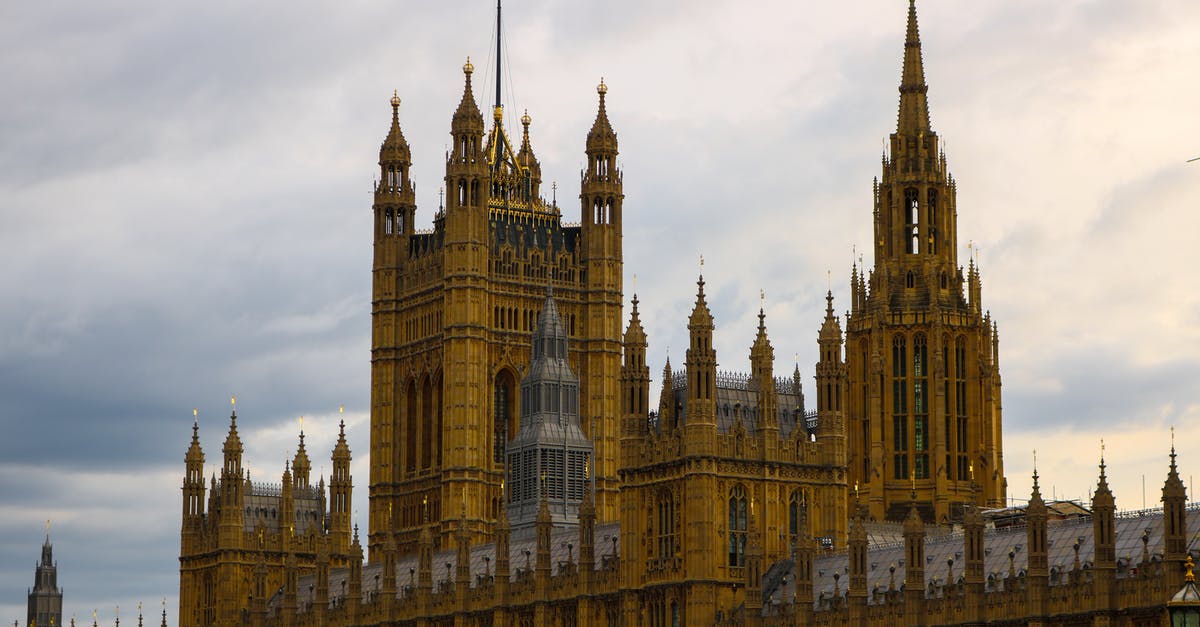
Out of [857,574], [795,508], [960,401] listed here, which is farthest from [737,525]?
[960,401]

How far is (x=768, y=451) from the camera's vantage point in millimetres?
149625

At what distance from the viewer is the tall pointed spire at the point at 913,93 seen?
191m

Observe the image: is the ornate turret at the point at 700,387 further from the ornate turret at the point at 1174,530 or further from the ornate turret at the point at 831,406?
the ornate turret at the point at 1174,530

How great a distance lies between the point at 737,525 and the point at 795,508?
3.87 meters

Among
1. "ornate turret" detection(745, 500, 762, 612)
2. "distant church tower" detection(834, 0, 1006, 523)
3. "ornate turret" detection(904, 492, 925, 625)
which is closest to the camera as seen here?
"ornate turret" detection(904, 492, 925, 625)

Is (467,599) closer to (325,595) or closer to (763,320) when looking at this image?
(325,595)

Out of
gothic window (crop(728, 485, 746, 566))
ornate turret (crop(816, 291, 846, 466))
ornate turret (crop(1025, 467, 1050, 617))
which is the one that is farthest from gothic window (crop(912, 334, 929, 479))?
ornate turret (crop(1025, 467, 1050, 617))

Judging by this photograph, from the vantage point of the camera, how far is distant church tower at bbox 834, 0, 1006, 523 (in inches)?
7279

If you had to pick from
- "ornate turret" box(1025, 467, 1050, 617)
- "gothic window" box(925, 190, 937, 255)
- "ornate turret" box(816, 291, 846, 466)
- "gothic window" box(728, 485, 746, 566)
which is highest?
"gothic window" box(925, 190, 937, 255)

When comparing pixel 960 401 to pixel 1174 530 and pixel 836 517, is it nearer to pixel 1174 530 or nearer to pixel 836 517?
pixel 836 517

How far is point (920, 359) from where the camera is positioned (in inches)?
7362

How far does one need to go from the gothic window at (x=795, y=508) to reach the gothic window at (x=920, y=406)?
3545 centimetres

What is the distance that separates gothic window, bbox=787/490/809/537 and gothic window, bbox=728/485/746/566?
2773mm

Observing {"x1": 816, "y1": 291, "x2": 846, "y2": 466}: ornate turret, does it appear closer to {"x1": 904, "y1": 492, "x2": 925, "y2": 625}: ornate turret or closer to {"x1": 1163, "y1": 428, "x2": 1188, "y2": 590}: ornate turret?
{"x1": 904, "y1": 492, "x2": 925, "y2": 625}: ornate turret
